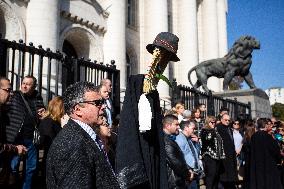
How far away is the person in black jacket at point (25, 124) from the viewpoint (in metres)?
4.98

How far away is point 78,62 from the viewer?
24.1 ft

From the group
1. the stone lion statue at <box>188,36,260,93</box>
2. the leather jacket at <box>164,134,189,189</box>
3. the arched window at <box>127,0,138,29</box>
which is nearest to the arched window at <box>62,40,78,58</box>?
the arched window at <box>127,0,138,29</box>

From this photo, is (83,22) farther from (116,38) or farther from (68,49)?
(116,38)

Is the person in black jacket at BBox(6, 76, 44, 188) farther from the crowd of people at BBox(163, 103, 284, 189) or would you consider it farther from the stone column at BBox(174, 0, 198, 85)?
the stone column at BBox(174, 0, 198, 85)

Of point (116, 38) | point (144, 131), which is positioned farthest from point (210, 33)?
point (144, 131)

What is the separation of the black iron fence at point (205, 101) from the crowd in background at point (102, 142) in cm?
134

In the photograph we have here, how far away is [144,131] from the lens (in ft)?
10.1

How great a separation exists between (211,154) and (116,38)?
1258 centimetres

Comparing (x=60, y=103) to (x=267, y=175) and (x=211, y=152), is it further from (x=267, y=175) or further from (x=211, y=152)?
(x=267, y=175)

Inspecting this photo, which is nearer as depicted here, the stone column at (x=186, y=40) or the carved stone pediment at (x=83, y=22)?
the carved stone pediment at (x=83, y=22)

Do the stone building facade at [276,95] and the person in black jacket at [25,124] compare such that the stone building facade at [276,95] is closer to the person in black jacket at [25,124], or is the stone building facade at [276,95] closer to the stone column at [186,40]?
the stone column at [186,40]

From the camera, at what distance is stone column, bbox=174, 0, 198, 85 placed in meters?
24.5

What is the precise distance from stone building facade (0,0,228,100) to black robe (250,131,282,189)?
31.1ft

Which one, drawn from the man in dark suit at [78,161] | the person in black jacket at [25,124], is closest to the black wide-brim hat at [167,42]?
the man in dark suit at [78,161]
